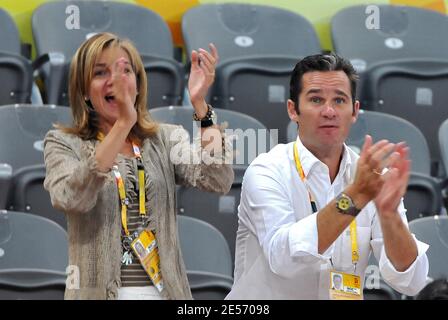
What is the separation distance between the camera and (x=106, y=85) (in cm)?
279

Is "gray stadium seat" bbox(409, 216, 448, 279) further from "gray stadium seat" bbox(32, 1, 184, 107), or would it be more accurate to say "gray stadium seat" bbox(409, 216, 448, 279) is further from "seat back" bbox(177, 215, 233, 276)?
"gray stadium seat" bbox(32, 1, 184, 107)

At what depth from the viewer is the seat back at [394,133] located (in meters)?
4.63

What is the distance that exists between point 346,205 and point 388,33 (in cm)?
320

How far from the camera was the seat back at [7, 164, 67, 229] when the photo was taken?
403cm

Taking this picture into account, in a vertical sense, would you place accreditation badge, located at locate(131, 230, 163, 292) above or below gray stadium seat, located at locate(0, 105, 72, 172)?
below

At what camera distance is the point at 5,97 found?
4766mm

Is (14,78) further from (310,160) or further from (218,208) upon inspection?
(310,160)

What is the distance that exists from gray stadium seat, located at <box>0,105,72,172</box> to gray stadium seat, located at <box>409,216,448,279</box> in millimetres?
1314

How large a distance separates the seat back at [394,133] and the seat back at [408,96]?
447 mm

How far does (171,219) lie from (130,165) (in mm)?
163

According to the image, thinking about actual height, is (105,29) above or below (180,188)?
above

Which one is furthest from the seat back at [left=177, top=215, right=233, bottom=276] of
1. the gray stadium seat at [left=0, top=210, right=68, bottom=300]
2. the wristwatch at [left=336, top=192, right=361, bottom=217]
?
the wristwatch at [left=336, top=192, right=361, bottom=217]

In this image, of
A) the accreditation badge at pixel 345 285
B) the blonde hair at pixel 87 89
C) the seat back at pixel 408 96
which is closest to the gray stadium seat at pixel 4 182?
the blonde hair at pixel 87 89

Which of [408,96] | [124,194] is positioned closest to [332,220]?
[124,194]
